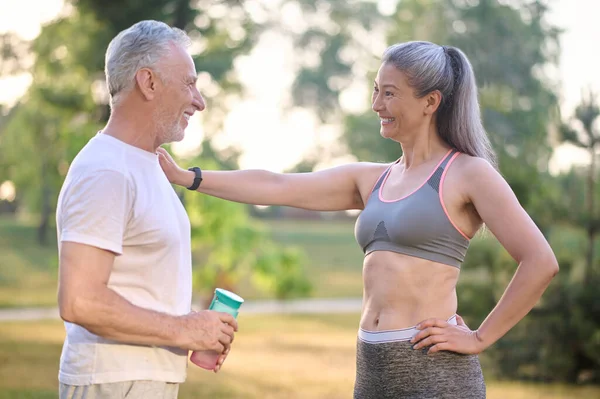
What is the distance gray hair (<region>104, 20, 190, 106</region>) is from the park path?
14.4m

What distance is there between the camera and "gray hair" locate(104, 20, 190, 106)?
2.45m

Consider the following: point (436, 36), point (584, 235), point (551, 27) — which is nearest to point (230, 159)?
point (551, 27)

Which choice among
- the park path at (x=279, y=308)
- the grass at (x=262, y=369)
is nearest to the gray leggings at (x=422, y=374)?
the grass at (x=262, y=369)

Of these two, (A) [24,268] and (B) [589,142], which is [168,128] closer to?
(B) [589,142]

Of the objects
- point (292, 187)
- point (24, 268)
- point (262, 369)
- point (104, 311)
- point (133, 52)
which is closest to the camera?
point (104, 311)

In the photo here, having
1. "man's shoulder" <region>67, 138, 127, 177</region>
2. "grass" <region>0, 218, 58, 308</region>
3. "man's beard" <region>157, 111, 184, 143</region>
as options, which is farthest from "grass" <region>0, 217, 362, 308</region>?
"man's shoulder" <region>67, 138, 127, 177</region>

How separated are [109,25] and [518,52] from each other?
1101 centimetres

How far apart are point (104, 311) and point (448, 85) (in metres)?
1.37

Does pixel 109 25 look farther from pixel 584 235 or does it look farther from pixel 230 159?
pixel 230 159

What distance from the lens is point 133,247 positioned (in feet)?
7.68

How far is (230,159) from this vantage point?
3462 centimetres

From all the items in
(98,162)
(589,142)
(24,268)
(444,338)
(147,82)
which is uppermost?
(24,268)

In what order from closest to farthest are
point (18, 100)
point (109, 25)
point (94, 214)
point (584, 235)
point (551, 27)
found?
1. point (94, 214)
2. point (584, 235)
3. point (109, 25)
4. point (551, 27)
5. point (18, 100)

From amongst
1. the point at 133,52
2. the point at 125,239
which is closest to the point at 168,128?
the point at 133,52
